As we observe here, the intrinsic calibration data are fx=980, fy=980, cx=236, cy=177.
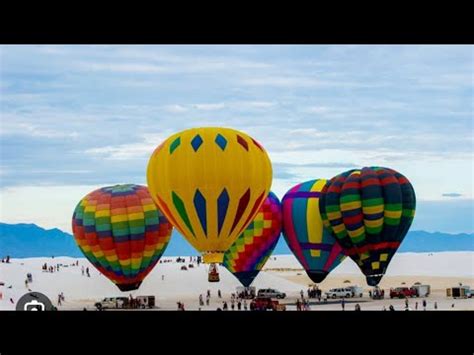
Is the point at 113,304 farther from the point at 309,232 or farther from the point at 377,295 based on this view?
the point at 377,295

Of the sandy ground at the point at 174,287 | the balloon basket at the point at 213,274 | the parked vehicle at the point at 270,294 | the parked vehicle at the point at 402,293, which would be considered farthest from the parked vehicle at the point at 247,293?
the balloon basket at the point at 213,274

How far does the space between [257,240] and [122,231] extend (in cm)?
441

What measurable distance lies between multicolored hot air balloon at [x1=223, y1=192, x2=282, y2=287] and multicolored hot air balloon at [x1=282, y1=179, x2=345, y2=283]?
1.12 feet

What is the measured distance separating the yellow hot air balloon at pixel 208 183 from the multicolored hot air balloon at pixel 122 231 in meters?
2.47

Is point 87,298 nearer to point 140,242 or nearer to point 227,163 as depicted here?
point 140,242

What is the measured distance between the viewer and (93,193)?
27688 millimetres

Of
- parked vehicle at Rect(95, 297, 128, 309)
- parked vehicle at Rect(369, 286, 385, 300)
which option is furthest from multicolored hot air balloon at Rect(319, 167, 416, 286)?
parked vehicle at Rect(95, 297, 128, 309)

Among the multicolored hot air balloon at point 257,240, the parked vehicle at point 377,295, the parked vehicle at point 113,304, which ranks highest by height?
the multicolored hot air balloon at point 257,240

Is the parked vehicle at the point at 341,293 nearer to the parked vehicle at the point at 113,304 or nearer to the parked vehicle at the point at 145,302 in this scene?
the parked vehicle at the point at 145,302

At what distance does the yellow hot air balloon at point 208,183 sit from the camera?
23.3 m

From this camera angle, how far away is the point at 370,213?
25.5 m

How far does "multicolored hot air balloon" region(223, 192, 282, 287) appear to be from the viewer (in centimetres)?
2856

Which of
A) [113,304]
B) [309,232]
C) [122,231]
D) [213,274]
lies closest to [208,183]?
[213,274]

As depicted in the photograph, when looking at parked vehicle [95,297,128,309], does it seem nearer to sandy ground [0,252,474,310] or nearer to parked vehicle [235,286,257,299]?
sandy ground [0,252,474,310]
